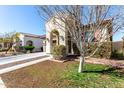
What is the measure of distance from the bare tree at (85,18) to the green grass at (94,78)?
0.58 metres

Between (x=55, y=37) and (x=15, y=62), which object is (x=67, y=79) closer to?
(x=15, y=62)

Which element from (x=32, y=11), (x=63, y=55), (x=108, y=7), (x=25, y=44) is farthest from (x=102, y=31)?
(x=25, y=44)

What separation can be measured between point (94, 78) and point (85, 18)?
7.62ft

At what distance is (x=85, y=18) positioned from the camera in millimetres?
6188

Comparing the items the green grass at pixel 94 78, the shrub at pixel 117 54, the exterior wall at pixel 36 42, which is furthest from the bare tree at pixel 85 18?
the exterior wall at pixel 36 42

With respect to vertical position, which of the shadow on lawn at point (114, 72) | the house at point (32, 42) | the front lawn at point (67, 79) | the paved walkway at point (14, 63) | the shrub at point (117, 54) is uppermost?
the house at point (32, 42)

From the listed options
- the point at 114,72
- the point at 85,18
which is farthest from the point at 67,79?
the point at 85,18

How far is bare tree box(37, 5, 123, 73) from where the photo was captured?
5.82 meters

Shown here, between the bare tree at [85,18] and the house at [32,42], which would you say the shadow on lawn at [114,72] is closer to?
the bare tree at [85,18]

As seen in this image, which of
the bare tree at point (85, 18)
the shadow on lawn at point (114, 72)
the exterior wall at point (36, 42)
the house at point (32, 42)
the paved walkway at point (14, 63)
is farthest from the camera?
the exterior wall at point (36, 42)

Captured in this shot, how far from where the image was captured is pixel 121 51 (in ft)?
32.4

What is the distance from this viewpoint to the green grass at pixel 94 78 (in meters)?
5.22

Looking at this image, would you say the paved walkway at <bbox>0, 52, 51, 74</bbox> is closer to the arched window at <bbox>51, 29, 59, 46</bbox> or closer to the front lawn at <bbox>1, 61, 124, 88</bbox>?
the front lawn at <bbox>1, 61, 124, 88</bbox>

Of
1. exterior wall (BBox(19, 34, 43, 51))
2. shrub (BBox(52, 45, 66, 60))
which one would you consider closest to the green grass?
shrub (BBox(52, 45, 66, 60))
